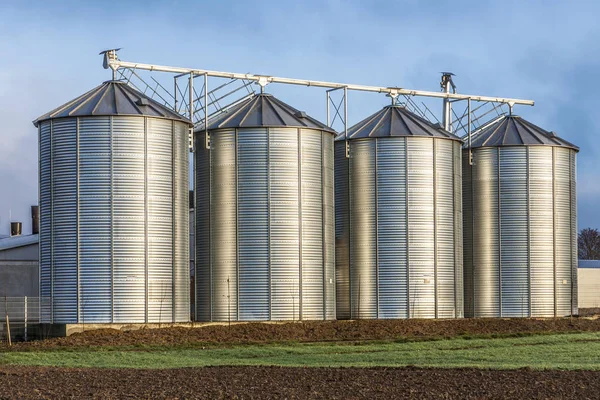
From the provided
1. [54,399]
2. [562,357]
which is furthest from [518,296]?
[54,399]

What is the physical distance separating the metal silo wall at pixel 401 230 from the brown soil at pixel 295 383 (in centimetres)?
2428

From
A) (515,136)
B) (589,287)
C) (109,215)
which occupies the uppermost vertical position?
(515,136)

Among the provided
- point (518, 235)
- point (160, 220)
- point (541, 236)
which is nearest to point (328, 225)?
point (160, 220)

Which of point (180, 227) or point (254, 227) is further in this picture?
point (254, 227)

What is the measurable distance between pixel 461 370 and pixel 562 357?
7.58 m

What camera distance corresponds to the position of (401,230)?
62.6m

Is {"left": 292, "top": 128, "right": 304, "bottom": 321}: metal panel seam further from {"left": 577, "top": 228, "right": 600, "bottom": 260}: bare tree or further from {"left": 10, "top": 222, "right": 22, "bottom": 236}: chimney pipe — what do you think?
{"left": 577, "top": 228, "right": 600, "bottom": 260}: bare tree

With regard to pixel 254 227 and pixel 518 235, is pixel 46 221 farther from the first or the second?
pixel 518 235

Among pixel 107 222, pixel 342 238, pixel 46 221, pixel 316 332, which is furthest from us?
pixel 342 238

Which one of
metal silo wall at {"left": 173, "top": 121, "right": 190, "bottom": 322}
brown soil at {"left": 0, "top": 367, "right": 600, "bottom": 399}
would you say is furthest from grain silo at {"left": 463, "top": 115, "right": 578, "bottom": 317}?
brown soil at {"left": 0, "top": 367, "right": 600, "bottom": 399}

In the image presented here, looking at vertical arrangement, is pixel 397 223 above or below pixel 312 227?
above

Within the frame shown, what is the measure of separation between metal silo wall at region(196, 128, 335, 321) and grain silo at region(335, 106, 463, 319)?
424 cm

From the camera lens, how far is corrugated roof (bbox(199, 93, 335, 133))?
5912 cm

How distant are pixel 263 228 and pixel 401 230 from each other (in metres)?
8.83
